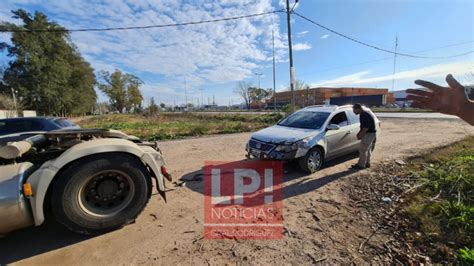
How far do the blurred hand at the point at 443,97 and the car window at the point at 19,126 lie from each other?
8.47 metres

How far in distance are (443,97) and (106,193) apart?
4102mm

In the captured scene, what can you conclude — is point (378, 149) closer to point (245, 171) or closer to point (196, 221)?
point (245, 171)

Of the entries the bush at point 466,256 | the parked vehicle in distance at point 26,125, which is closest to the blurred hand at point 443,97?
the bush at point 466,256

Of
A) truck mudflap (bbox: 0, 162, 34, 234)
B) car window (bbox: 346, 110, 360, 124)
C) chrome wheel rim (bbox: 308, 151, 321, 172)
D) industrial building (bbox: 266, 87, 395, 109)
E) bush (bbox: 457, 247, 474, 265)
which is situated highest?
industrial building (bbox: 266, 87, 395, 109)

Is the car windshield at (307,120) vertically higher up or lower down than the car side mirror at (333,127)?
higher up

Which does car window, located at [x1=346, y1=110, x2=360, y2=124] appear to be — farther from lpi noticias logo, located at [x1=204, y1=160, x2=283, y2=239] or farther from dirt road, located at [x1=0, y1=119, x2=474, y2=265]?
dirt road, located at [x1=0, y1=119, x2=474, y2=265]

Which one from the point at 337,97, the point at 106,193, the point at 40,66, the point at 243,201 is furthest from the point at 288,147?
the point at 337,97

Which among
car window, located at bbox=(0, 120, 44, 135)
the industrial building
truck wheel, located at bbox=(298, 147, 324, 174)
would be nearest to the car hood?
truck wheel, located at bbox=(298, 147, 324, 174)

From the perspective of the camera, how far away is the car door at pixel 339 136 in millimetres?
5727

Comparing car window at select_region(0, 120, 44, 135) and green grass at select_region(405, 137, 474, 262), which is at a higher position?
car window at select_region(0, 120, 44, 135)

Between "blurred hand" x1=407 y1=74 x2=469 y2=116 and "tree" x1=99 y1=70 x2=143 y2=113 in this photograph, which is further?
"tree" x1=99 y1=70 x2=143 y2=113

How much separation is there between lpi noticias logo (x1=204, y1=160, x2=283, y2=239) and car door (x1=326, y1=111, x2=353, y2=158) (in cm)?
138

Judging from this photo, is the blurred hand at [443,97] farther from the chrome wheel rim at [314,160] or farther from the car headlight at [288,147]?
the chrome wheel rim at [314,160]

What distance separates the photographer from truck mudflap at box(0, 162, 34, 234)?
248 cm
